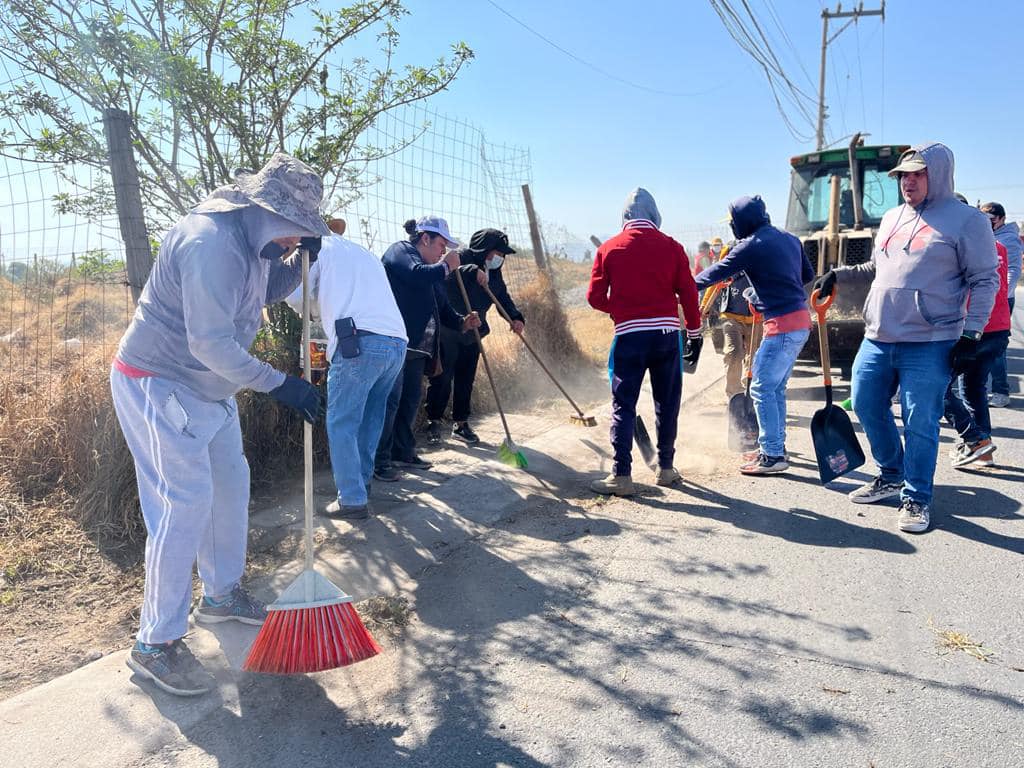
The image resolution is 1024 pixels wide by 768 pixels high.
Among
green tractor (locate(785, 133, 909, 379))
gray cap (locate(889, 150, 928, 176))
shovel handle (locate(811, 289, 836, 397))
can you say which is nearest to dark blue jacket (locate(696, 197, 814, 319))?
shovel handle (locate(811, 289, 836, 397))

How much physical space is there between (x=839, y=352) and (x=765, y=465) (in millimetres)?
3691

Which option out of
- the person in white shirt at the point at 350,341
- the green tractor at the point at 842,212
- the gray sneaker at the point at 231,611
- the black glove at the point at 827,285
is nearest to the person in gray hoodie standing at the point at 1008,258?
the green tractor at the point at 842,212

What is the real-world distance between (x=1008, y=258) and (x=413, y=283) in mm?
5384

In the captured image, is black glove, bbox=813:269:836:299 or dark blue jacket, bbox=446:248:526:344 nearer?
black glove, bbox=813:269:836:299

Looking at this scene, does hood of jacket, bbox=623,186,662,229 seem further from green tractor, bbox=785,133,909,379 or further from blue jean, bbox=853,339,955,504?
green tractor, bbox=785,133,909,379

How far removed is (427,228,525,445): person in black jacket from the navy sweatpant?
1508mm

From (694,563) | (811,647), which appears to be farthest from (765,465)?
(811,647)

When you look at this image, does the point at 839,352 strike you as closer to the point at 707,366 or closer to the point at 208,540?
the point at 707,366

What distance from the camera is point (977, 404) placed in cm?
554

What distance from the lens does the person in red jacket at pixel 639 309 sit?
4.78 meters

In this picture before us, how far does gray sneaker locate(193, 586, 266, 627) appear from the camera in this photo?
3152mm

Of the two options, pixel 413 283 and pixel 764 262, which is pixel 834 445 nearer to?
pixel 764 262

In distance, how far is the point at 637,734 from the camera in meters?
2.44

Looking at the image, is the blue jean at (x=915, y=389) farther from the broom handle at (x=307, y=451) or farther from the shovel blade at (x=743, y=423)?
the broom handle at (x=307, y=451)
